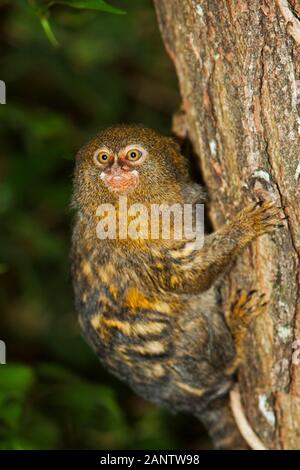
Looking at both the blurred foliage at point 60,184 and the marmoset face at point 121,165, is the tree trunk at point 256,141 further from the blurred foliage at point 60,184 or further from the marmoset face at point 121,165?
the blurred foliage at point 60,184

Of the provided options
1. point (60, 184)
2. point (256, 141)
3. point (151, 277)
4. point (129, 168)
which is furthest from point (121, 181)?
point (60, 184)

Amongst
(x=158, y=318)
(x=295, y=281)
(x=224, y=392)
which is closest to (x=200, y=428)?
(x=224, y=392)

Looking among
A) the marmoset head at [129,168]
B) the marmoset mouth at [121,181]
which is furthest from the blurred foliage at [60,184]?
the marmoset mouth at [121,181]

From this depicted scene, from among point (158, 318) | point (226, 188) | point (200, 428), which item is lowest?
point (200, 428)

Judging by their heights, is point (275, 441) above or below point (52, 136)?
below

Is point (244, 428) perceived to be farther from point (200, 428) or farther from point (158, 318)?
point (200, 428)

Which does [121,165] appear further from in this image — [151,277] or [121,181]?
[151,277]
